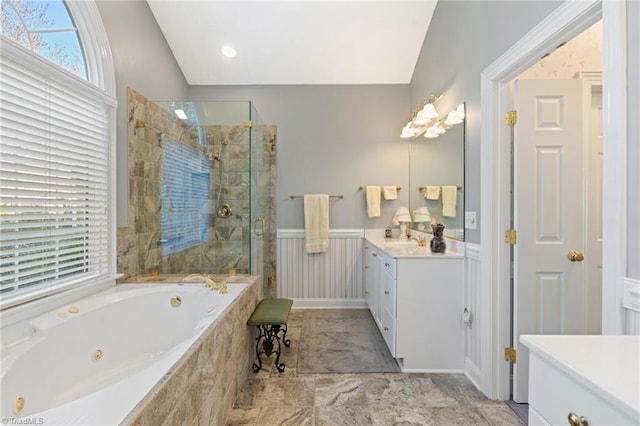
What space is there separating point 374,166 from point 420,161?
1.90ft

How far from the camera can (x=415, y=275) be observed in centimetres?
212

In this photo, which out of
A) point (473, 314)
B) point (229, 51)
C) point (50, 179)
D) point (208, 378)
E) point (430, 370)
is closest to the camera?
point (208, 378)

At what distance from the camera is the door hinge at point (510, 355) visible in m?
1.77

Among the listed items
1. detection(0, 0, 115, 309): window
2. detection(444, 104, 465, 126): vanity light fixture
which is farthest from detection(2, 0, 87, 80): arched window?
detection(444, 104, 465, 126): vanity light fixture

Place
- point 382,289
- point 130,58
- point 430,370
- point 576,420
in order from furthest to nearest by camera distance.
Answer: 1. point 382,289
2. point 130,58
3. point 430,370
4. point 576,420

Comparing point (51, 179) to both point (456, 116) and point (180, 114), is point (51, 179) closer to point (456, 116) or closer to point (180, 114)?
point (180, 114)

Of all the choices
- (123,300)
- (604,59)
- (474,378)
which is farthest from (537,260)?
(123,300)

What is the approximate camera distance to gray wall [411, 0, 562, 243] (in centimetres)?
160

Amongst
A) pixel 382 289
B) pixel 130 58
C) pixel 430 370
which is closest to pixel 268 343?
pixel 382 289

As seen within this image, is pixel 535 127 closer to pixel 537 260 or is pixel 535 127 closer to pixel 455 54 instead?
pixel 537 260

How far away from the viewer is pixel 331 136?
350cm

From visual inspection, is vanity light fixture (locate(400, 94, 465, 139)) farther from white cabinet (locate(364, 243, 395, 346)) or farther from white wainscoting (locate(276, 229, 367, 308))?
white wainscoting (locate(276, 229, 367, 308))

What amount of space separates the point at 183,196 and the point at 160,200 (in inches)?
7.7

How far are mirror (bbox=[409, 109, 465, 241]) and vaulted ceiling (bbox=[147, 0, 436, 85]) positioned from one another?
1.00 meters
